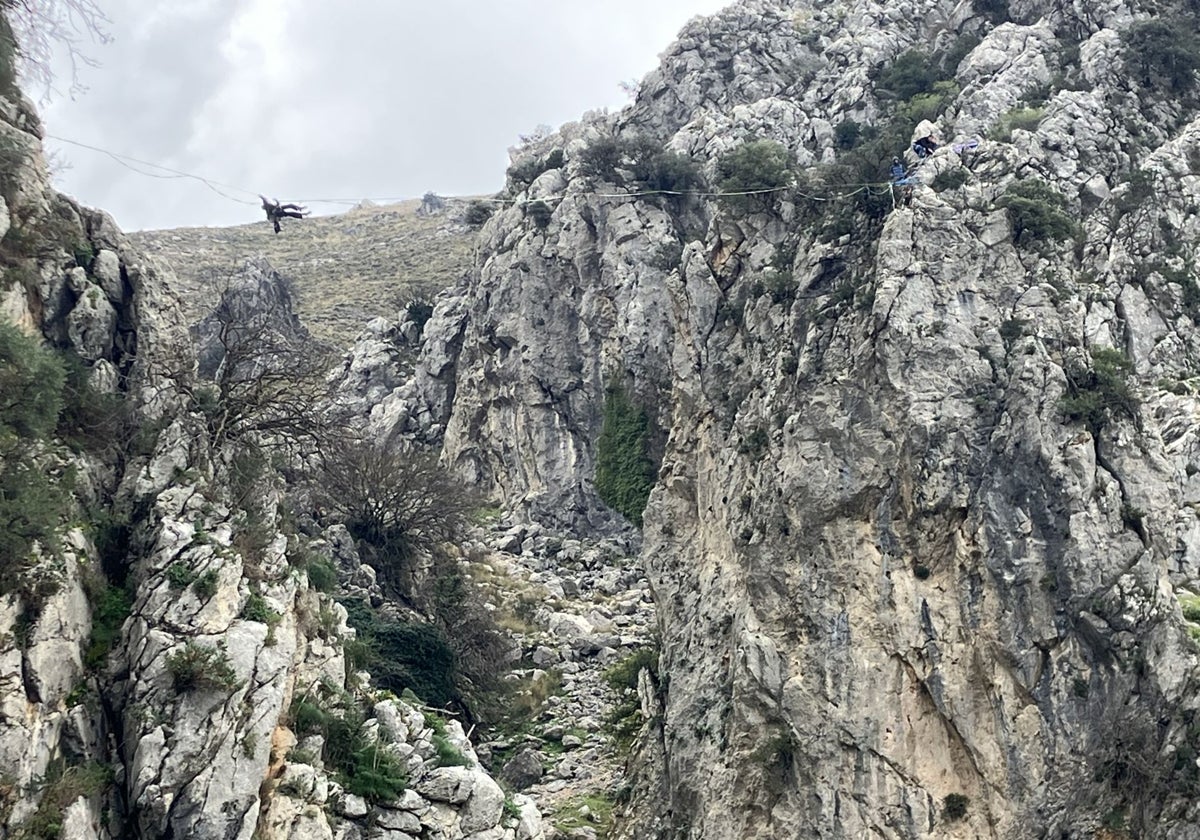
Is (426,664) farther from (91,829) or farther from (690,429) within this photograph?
(91,829)

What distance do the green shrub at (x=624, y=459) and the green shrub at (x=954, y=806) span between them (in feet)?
71.3

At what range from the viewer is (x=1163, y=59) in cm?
3212

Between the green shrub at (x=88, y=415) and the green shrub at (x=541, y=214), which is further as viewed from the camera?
the green shrub at (x=541, y=214)

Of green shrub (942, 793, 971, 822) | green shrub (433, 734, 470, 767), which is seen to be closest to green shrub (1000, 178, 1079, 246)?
green shrub (942, 793, 971, 822)

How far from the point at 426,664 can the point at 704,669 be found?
7367mm

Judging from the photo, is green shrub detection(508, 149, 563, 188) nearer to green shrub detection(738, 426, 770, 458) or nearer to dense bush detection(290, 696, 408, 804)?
green shrub detection(738, 426, 770, 458)

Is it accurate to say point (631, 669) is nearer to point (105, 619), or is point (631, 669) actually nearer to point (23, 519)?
point (105, 619)

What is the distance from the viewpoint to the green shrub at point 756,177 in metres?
30.4

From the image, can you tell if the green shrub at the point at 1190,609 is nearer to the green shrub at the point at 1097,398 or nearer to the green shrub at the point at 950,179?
the green shrub at the point at 1097,398

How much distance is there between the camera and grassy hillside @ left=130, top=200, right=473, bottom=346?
225 ft

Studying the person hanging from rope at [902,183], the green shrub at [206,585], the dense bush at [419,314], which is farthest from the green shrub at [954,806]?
the dense bush at [419,314]

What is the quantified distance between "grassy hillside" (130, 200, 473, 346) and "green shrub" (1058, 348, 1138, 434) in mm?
45840

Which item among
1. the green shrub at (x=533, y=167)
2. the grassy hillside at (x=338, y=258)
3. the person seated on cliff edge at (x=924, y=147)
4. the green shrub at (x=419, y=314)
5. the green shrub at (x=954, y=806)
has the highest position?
the grassy hillside at (x=338, y=258)

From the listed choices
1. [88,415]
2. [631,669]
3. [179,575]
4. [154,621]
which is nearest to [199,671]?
[154,621]
